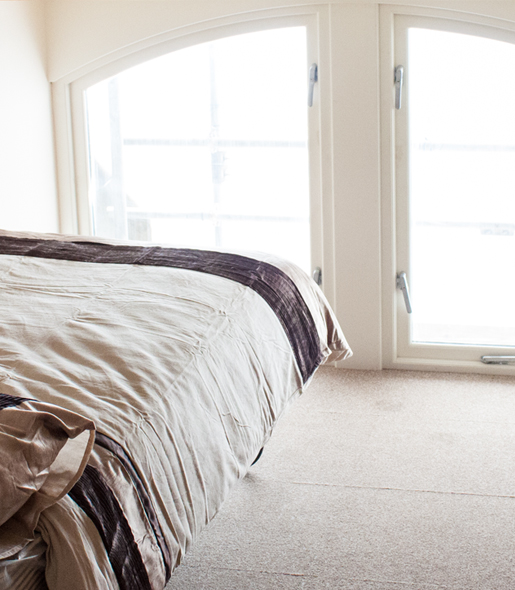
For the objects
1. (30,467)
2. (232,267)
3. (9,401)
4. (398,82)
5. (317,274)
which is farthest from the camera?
(317,274)

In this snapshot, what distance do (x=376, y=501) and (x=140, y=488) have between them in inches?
47.5

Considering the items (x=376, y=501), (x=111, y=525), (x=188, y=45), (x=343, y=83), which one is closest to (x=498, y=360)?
(x=376, y=501)

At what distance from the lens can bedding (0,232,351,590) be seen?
0.79m

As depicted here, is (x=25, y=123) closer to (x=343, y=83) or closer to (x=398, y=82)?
(x=343, y=83)

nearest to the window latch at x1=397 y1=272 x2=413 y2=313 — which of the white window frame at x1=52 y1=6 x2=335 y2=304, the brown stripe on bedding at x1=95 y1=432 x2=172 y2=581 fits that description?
the white window frame at x1=52 y1=6 x2=335 y2=304

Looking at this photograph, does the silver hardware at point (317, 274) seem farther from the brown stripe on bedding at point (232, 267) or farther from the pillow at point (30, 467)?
the pillow at point (30, 467)

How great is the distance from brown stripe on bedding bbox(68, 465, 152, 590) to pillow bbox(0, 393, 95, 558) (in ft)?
0.12

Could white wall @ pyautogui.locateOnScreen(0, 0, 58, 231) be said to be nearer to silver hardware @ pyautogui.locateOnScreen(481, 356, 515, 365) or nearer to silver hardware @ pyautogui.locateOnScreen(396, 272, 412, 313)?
silver hardware @ pyautogui.locateOnScreen(396, 272, 412, 313)

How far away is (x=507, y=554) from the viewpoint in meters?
1.71

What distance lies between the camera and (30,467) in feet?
2.50

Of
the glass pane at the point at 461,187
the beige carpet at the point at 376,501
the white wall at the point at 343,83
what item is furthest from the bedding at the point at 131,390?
the glass pane at the point at 461,187

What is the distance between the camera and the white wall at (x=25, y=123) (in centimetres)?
283

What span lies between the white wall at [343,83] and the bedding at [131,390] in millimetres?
1003

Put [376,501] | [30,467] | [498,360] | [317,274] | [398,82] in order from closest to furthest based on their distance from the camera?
1. [30,467]
2. [376,501]
3. [398,82]
4. [498,360]
5. [317,274]
